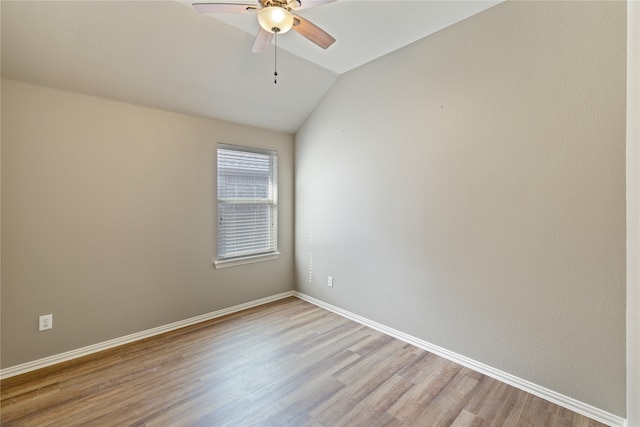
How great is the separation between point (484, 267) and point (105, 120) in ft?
11.5

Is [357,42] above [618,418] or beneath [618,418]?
above

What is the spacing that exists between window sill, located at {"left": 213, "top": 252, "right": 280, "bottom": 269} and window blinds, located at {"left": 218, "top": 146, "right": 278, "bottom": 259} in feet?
0.18

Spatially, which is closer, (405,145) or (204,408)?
(204,408)

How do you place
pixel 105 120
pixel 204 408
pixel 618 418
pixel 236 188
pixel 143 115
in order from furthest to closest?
pixel 236 188
pixel 143 115
pixel 105 120
pixel 204 408
pixel 618 418

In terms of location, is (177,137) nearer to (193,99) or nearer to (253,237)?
(193,99)

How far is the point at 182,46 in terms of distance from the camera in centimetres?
239

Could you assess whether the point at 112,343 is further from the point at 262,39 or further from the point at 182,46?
the point at 262,39

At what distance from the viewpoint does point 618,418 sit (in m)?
1.69

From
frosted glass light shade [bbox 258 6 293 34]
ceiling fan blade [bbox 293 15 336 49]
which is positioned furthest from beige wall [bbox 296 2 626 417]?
frosted glass light shade [bbox 258 6 293 34]

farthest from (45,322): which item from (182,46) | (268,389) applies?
(182,46)

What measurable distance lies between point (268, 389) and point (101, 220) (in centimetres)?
207

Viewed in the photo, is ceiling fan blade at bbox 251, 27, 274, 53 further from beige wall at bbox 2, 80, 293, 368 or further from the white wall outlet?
the white wall outlet

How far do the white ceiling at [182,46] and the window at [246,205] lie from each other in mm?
618

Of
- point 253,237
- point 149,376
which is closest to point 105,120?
point 253,237
